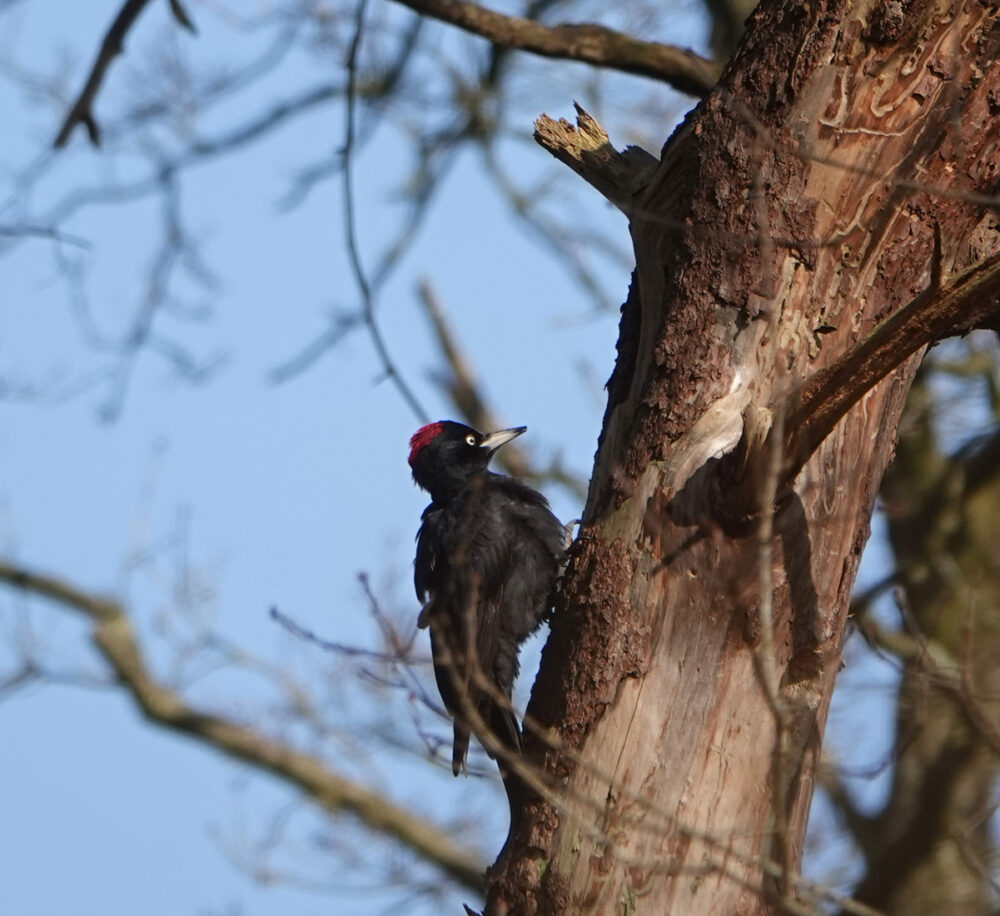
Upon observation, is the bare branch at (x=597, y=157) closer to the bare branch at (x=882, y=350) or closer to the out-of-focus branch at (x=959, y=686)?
the bare branch at (x=882, y=350)

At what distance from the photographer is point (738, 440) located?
291 cm

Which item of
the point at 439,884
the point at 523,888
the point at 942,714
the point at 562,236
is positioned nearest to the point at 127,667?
the point at 439,884

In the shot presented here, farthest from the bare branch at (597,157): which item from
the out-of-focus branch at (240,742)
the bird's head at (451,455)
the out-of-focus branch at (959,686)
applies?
the out-of-focus branch at (240,742)

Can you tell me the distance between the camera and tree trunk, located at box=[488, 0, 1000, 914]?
2908mm

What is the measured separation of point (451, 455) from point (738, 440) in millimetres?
2639

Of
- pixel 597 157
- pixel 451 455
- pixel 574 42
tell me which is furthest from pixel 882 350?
pixel 451 455

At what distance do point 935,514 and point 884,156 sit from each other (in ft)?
16.7

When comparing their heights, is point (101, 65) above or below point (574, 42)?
below

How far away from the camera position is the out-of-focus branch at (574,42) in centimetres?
485

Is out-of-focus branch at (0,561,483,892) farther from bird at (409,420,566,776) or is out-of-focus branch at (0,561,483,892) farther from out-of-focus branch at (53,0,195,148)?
out-of-focus branch at (53,0,195,148)

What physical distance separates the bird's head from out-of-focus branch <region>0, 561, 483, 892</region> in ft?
10.8

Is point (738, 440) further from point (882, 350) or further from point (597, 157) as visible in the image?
point (597, 157)

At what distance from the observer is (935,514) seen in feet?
25.7

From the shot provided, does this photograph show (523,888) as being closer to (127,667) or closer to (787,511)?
(787,511)
